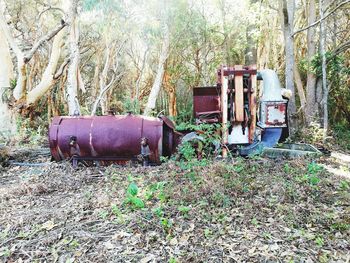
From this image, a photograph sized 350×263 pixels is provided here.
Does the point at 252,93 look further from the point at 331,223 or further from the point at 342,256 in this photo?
the point at 342,256

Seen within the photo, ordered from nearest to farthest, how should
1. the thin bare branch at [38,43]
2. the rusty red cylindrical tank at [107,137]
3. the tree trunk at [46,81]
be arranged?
the rusty red cylindrical tank at [107,137]
the thin bare branch at [38,43]
the tree trunk at [46,81]

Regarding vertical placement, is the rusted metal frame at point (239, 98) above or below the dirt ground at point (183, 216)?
above

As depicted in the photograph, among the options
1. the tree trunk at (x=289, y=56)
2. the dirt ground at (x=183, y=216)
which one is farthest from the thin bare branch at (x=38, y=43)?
the tree trunk at (x=289, y=56)

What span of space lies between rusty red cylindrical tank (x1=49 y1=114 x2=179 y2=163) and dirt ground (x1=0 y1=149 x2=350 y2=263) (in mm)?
588

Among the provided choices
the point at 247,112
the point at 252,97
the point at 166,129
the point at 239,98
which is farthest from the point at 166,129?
the point at 252,97

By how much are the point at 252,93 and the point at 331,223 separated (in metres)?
2.99

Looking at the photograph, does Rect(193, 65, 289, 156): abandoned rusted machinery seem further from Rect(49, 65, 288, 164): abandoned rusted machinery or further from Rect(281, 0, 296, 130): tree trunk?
Rect(281, 0, 296, 130): tree trunk

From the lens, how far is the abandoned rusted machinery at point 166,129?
16.9 ft

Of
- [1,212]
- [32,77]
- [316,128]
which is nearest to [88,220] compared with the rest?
[1,212]

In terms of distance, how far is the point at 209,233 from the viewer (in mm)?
2955

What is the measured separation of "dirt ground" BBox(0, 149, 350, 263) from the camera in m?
2.72

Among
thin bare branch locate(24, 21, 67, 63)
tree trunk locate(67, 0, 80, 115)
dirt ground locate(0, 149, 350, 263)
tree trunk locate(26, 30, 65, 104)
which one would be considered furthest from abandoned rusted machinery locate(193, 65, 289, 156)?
tree trunk locate(26, 30, 65, 104)

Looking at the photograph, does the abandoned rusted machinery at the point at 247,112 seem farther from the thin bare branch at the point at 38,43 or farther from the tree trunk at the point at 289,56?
the thin bare branch at the point at 38,43

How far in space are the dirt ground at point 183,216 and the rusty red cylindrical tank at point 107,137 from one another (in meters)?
0.59
